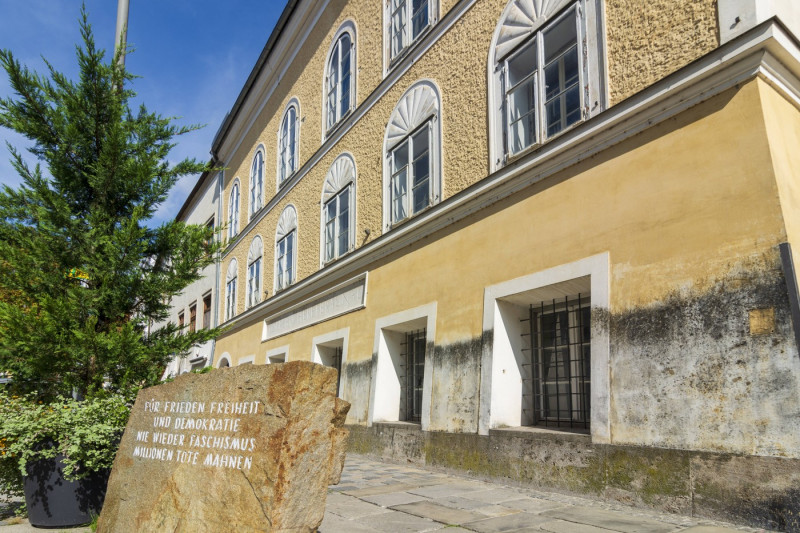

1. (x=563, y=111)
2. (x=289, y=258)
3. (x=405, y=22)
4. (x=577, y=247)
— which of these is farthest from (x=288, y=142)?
(x=577, y=247)

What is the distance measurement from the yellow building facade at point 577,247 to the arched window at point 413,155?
0.04m

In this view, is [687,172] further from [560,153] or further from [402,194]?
[402,194]

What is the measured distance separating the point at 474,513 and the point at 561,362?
2498 millimetres

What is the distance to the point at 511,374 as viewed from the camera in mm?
7516

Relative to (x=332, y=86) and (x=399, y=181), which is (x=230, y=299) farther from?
(x=399, y=181)

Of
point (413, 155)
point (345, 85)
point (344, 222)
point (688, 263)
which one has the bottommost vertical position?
point (688, 263)

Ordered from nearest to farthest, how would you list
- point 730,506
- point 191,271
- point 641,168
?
point 730,506, point 641,168, point 191,271

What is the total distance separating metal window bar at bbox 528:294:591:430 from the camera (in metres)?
7.05

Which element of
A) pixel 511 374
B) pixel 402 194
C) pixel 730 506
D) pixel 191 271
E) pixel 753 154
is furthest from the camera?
pixel 402 194

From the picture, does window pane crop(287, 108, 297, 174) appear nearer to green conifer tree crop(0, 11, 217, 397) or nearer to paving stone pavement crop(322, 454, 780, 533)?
green conifer tree crop(0, 11, 217, 397)

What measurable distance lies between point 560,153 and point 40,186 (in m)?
5.36

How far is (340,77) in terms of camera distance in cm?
1376

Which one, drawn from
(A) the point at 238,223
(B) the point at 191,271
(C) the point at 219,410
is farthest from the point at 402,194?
(A) the point at 238,223

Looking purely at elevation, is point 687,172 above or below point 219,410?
above
